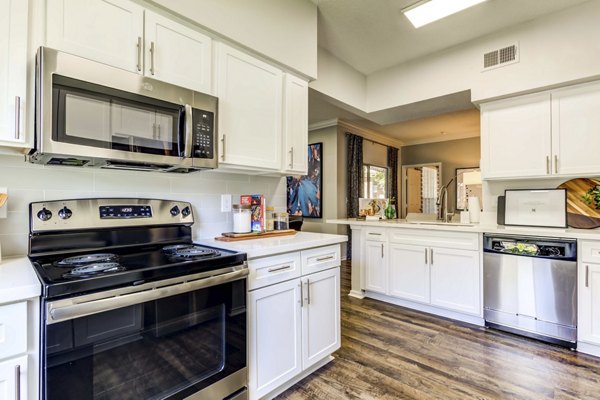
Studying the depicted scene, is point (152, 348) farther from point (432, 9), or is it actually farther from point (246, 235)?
point (432, 9)

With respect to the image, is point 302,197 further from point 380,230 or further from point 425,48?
point 425,48

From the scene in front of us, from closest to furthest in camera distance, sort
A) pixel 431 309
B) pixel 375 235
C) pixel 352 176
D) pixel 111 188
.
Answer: pixel 111 188
pixel 431 309
pixel 375 235
pixel 352 176

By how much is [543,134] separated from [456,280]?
1594mm

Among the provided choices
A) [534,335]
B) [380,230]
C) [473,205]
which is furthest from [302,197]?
[534,335]

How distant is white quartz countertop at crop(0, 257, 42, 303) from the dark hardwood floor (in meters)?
1.44

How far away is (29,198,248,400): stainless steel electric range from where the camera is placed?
39.9 inches

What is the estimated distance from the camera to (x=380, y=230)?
3.43 metres

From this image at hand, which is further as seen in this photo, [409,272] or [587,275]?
[409,272]

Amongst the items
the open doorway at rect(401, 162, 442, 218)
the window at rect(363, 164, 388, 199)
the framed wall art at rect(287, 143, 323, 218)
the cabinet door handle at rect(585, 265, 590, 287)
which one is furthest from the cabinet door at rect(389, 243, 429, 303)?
the open doorway at rect(401, 162, 442, 218)

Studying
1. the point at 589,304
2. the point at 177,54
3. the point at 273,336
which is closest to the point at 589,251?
the point at 589,304

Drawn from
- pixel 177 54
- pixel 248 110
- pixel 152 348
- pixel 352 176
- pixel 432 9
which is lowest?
pixel 152 348

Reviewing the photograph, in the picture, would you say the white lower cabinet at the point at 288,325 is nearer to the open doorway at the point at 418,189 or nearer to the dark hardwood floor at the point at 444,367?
the dark hardwood floor at the point at 444,367

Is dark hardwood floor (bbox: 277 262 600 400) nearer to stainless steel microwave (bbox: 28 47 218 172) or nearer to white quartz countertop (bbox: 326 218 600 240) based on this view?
white quartz countertop (bbox: 326 218 600 240)

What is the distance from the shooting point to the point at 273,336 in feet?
5.60
